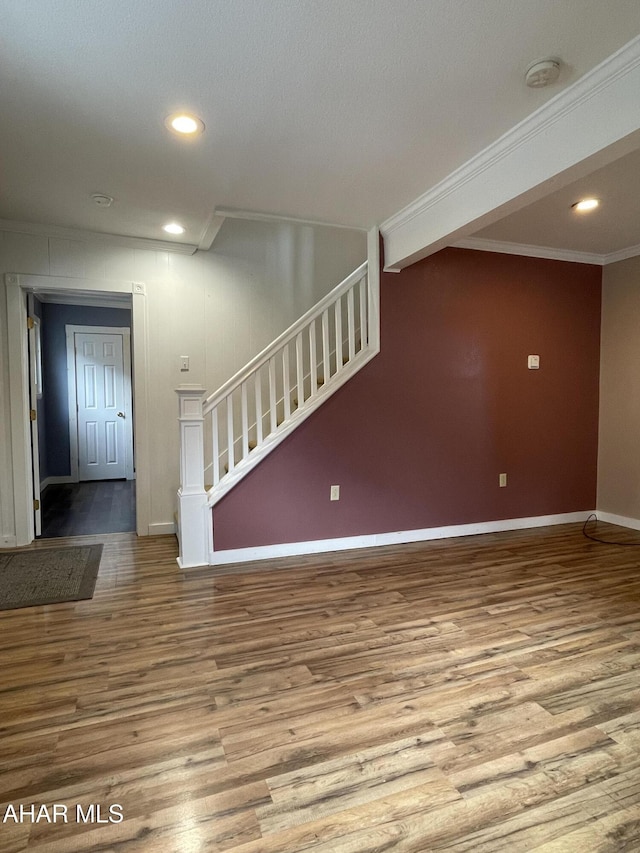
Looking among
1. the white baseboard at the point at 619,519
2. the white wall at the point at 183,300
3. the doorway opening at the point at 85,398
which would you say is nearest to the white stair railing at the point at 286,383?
the white wall at the point at 183,300

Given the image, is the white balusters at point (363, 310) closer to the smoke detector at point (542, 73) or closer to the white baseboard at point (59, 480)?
the smoke detector at point (542, 73)

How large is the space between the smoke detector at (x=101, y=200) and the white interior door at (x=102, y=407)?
3.63m

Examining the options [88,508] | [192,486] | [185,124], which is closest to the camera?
[185,124]

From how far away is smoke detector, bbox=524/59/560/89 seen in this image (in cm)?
182

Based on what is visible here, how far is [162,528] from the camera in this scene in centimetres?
407

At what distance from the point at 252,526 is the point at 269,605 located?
2.79ft

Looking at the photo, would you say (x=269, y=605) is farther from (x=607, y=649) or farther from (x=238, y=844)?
(x=607, y=649)

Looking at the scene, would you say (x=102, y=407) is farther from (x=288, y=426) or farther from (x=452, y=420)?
(x=452, y=420)

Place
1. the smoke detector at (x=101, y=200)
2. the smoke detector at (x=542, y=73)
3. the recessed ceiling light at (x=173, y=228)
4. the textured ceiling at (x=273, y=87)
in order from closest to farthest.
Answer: the textured ceiling at (x=273, y=87) < the smoke detector at (x=542, y=73) < the smoke detector at (x=101, y=200) < the recessed ceiling light at (x=173, y=228)

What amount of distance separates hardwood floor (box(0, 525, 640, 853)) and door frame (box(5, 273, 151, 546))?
1379 mm

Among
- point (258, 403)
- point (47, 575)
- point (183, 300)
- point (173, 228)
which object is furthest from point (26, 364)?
point (258, 403)

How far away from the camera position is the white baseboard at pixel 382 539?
3.38 metres

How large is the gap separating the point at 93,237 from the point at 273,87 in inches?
96.1

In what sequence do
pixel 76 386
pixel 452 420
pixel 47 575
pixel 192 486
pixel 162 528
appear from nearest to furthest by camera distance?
pixel 47 575 < pixel 192 486 < pixel 452 420 < pixel 162 528 < pixel 76 386
